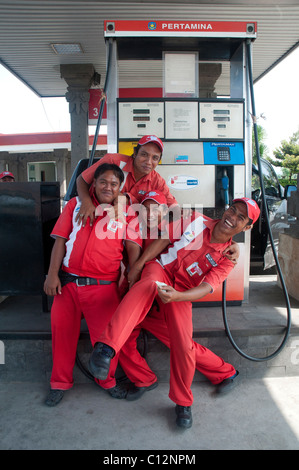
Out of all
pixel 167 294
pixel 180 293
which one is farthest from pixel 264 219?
pixel 167 294

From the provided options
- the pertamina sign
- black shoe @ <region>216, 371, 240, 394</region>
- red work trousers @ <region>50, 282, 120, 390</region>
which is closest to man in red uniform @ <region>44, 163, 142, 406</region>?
red work trousers @ <region>50, 282, 120, 390</region>

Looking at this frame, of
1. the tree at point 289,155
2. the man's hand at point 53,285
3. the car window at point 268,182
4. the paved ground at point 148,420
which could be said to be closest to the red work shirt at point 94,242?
the man's hand at point 53,285

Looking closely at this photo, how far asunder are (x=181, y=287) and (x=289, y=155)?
4715cm

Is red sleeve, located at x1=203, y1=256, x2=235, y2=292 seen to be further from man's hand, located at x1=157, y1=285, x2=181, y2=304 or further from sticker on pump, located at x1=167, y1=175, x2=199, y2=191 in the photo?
sticker on pump, located at x1=167, y1=175, x2=199, y2=191

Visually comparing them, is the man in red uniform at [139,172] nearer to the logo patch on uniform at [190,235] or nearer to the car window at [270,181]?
the logo patch on uniform at [190,235]

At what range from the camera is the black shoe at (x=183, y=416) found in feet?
7.33

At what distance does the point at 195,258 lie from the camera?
8.54ft

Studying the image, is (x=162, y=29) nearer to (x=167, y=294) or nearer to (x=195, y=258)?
(x=195, y=258)

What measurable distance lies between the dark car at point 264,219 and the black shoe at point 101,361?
3.80 metres

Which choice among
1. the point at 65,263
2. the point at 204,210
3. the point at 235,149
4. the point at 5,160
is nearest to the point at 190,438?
the point at 65,263

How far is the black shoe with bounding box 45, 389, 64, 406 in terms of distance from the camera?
8.08 ft

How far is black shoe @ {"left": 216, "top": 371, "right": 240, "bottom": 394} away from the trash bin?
166cm
